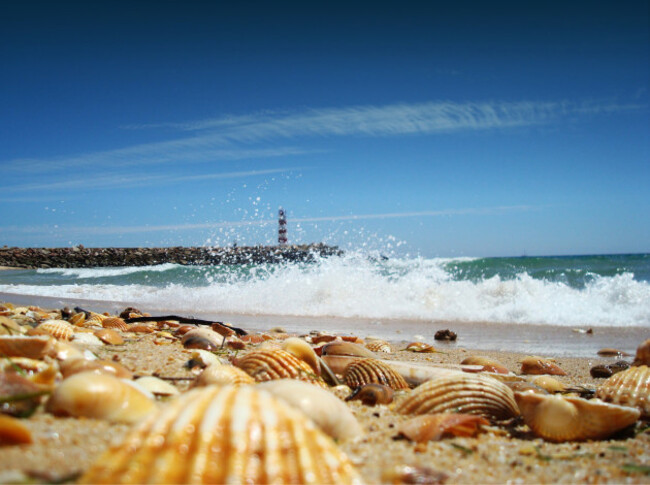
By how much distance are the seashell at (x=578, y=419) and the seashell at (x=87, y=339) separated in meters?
2.99

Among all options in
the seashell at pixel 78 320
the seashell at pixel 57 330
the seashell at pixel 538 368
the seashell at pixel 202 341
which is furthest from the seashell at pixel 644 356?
the seashell at pixel 78 320

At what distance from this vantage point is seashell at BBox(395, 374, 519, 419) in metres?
2.44

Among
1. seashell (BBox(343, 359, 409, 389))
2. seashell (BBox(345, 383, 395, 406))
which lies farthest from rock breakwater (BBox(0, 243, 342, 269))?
seashell (BBox(345, 383, 395, 406))

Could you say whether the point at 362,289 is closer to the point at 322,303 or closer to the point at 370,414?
the point at 322,303

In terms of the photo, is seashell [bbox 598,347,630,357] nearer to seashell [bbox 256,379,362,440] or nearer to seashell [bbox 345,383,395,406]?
seashell [bbox 345,383,395,406]

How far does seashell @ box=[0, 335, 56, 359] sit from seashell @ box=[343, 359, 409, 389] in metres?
1.69

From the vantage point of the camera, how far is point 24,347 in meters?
2.41

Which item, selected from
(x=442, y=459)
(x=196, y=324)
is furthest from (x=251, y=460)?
(x=196, y=324)

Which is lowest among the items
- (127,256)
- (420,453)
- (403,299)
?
(403,299)

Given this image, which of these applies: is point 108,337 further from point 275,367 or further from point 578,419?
point 578,419

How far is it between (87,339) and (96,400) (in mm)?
2284

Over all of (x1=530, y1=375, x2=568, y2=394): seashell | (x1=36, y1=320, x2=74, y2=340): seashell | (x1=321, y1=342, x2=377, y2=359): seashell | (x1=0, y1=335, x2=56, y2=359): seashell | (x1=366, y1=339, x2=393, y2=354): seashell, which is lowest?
(x1=366, y1=339, x2=393, y2=354): seashell

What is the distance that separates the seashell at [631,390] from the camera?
2664mm

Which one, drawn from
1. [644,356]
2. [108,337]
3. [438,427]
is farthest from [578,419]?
Answer: [108,337]
